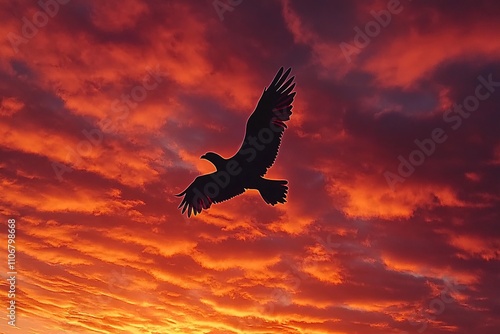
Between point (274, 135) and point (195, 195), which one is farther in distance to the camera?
point (195, 195)

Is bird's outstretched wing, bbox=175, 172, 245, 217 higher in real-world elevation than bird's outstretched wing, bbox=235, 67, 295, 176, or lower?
lower

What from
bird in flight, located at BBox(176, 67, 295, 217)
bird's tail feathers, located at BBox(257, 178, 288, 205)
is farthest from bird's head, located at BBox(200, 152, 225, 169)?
bird's tail feathers, located at BBox(257, 178, 288, 205)

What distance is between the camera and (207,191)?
17625mm

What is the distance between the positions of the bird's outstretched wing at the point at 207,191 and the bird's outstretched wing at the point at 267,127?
771mm

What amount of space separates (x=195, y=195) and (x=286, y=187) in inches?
112

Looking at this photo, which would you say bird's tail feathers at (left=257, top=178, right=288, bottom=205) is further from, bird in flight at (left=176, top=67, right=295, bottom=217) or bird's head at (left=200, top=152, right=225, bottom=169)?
bird's head at (left=200, top=152, right=225, bottom=169)

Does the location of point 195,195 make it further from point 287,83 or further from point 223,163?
point 287,83

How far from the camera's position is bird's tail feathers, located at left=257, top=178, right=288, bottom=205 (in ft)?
54.1


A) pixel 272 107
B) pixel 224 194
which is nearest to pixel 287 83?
pixel 272 107

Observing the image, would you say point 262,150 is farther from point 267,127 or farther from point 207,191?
point 207,191

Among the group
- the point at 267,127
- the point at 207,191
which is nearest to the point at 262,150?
the point at 267,127

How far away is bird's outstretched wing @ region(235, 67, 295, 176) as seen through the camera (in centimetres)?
1653

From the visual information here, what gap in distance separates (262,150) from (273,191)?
45.0 inches

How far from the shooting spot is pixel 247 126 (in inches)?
651
